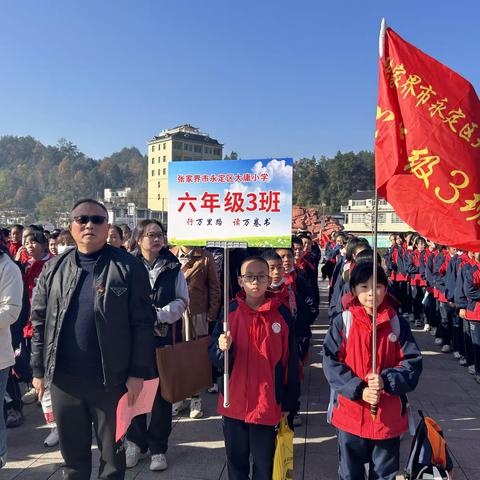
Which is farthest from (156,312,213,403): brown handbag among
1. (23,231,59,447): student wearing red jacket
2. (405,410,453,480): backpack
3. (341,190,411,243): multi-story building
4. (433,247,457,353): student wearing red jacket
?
(341,190,411,243): multi-story building

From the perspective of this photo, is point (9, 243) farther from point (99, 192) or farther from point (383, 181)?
point (99, 192)

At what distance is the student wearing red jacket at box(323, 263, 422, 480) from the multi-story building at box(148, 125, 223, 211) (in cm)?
7139

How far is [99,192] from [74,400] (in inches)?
4613

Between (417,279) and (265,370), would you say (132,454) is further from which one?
(417,279)

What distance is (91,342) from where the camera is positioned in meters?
2.49

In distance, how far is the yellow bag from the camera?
104 inches

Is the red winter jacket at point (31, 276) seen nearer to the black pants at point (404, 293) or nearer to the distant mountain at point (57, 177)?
the black pants at point (404, 293)

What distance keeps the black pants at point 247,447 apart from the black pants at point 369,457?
0.44 metres

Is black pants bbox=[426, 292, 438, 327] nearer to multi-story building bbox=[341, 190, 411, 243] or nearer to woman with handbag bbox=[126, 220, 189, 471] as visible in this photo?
woman with handbag bbox=[126, 220, 189, 471]

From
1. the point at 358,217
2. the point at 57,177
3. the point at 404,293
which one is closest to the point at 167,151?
the point at 358,217

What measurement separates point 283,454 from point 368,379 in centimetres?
74

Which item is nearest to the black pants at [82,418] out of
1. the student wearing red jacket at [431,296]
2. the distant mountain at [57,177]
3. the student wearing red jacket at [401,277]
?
the student wearing red jacket at [431,296]

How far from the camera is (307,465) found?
11.4 ft

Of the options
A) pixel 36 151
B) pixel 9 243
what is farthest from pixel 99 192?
pixel 9 243
